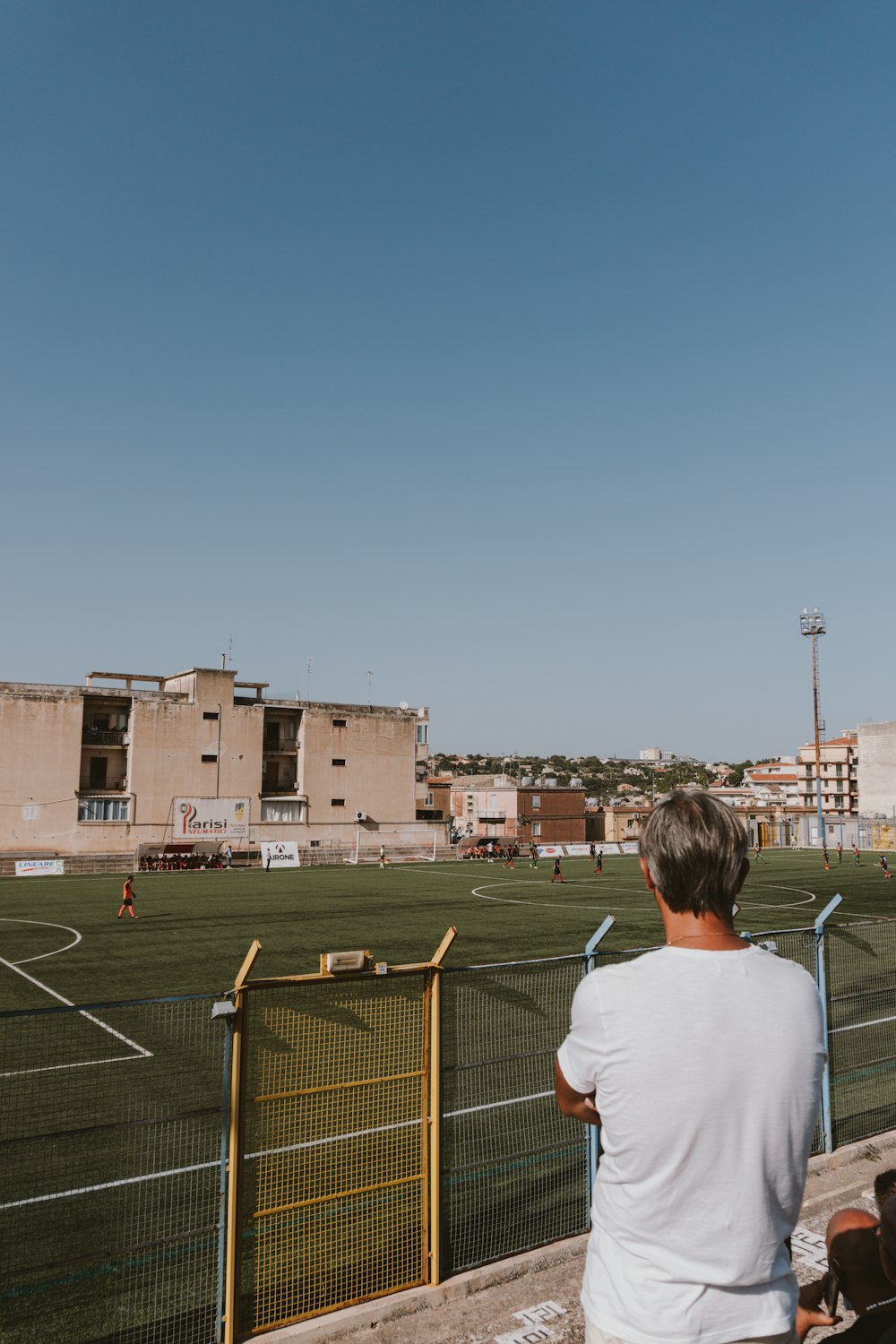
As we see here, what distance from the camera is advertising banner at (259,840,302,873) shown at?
55.4m

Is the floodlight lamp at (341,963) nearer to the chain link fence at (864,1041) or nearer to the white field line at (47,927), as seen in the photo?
the chain link fence at (864,1041)

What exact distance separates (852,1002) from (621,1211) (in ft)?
41.2

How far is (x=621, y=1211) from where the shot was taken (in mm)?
2396

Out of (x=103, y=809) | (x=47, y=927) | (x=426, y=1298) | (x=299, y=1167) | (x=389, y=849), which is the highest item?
(x=103, y=809)

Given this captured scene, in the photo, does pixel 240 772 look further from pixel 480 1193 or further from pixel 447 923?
pixel 480 1193

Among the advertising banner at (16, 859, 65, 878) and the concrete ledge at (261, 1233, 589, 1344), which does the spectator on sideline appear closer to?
the concrete ledge at (261, 1233, 589, 1344)

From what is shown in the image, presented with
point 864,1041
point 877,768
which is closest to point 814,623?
point 877,768

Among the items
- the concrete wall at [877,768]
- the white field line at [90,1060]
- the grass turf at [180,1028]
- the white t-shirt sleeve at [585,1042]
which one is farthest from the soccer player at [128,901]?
the concrete wall at [877,768]

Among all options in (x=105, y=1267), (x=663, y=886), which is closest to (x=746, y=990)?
(x=663, y=886)

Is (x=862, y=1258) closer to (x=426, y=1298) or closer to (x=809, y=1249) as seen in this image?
(x=426, y=1298)

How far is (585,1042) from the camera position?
2.42m

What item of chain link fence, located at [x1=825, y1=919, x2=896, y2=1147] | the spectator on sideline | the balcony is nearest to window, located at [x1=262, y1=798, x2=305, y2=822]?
the balcony

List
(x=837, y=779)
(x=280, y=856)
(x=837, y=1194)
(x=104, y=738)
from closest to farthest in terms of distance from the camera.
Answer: (x=837, y=1194) → (x=280, y=856) → (x=104, y=738) → (x=837, y=779)

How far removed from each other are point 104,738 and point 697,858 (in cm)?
6656
